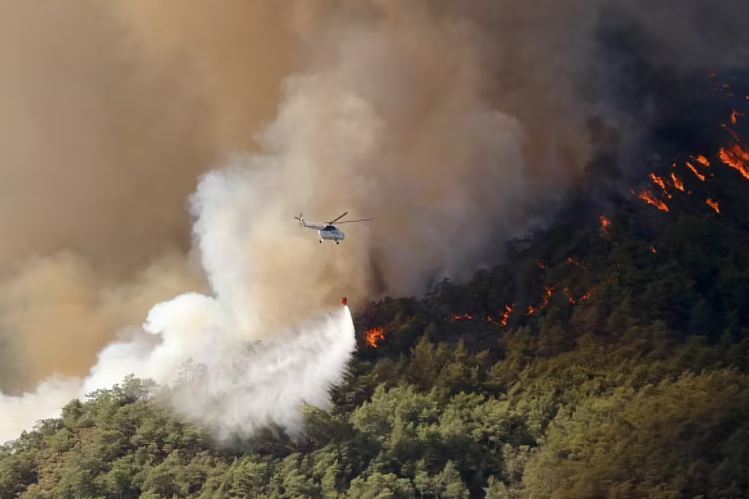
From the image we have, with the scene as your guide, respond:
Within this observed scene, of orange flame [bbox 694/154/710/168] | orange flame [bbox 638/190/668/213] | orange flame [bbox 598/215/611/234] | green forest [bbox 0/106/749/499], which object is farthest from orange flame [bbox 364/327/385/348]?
orange flame [bbox 694/154/710/168]

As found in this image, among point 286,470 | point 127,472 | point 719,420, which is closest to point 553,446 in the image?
point 719,420

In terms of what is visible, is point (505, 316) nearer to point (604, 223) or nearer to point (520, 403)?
point (604, 223)

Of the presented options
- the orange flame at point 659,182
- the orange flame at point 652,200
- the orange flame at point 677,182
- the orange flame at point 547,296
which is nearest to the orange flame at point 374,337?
the orange flame at point 547,296

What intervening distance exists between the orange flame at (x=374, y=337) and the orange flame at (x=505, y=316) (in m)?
12.4

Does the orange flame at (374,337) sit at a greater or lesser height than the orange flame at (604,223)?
lesser

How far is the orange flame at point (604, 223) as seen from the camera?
123625 millimetres

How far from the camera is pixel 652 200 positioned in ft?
422

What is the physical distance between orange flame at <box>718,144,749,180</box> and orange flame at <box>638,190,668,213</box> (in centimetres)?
1261

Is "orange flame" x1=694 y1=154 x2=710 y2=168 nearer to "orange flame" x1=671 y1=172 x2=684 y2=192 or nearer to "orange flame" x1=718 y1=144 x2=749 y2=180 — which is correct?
"orange flame" x1=718 y1=144 x2=749 y2=180

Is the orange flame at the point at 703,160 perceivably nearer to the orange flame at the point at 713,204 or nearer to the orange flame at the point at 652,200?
the orange flame at the point at 713,204

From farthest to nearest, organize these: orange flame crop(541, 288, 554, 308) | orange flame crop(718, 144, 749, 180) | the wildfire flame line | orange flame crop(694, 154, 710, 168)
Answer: orange flame crop(718, 144, 749, 180)
orange flame crop(694, 154, 710, 168)
orange flame crop(541, 288, 554, 308)
the wildfire flame line

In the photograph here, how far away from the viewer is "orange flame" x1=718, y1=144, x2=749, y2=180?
135 metres

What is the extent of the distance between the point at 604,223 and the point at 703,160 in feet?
61.2

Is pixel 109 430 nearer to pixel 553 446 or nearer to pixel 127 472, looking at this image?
pixel 127 472
